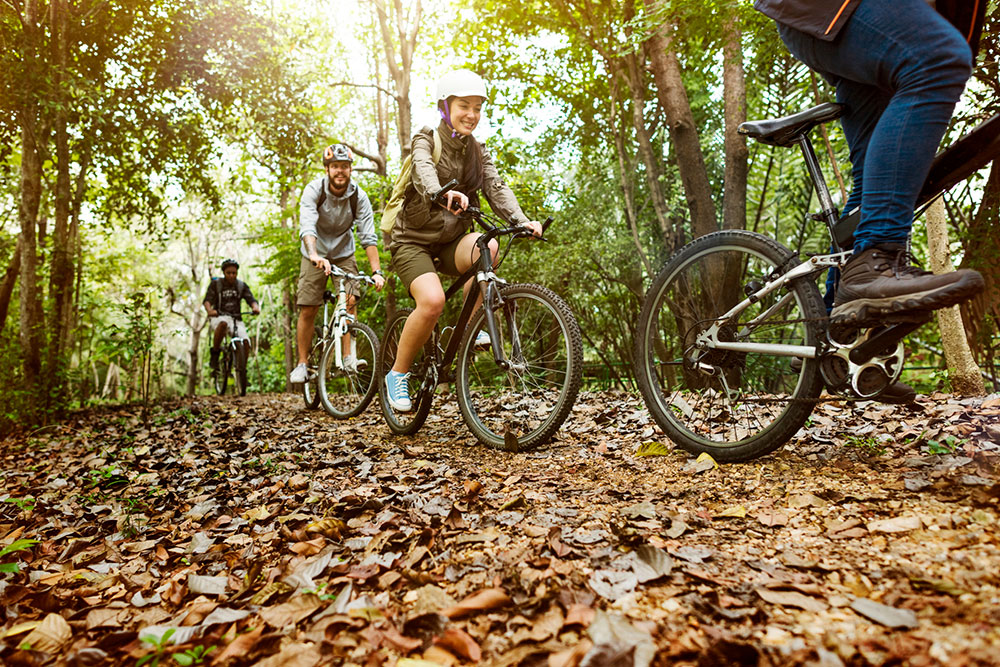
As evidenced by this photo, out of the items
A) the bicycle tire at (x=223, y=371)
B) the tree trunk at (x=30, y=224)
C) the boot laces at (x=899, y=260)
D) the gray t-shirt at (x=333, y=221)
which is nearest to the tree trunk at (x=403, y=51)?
the gray t-shirt at (x=333, y=221)

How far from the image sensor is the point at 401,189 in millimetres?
3596

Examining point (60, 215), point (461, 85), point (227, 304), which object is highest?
point (60, 215)

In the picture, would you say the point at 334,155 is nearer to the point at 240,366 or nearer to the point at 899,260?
the point at 899,260

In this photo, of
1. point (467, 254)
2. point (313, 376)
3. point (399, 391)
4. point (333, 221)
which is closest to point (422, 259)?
point (467, 254)

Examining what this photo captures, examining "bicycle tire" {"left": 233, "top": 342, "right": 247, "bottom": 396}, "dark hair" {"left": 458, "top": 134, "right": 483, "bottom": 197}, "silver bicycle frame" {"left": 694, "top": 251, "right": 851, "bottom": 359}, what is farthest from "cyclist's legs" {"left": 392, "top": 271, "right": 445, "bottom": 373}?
"bicycle tire" {"left": 233, "top": 342, "right": 247, "bottom": 396}

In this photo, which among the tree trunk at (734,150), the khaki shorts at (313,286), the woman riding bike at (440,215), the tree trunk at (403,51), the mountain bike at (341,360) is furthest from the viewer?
the tree trunk at (403,51)

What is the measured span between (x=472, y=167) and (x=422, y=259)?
2.12 ft

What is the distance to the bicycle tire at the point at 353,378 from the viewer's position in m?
5.03

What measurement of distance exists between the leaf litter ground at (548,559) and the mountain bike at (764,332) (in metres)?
0.21

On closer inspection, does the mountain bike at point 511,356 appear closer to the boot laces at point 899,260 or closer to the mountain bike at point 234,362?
the boot laces at point 899,260

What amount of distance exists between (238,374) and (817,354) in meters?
8.59

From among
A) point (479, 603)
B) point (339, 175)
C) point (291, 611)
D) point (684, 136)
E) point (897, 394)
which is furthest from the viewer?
point (339, 175)

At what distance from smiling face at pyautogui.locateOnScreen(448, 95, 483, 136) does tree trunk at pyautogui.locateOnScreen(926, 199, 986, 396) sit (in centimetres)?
262

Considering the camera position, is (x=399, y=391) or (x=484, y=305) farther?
(x=399, y=391)
